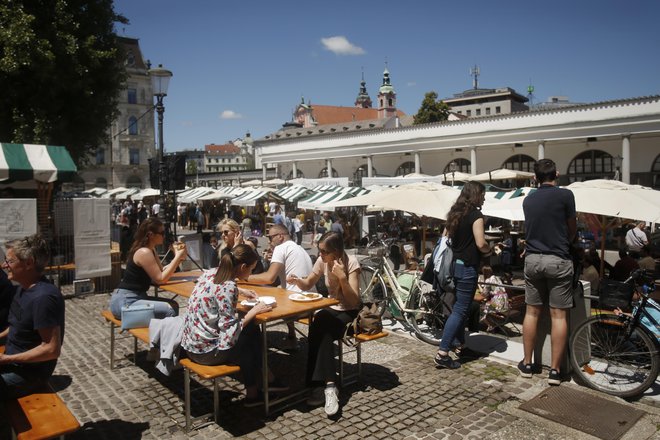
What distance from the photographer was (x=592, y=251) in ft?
29.2

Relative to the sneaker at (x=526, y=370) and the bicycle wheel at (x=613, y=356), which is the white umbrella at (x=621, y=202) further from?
the sneaker at (x=526, y=370)

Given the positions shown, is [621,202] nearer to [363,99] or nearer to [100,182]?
[100,182]

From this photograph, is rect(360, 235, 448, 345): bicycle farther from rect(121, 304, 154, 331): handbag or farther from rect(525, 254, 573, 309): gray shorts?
rect(121, 304, 154, 331): handbag

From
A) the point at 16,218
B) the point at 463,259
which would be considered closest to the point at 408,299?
the point at 463,259

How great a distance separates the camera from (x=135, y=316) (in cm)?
490

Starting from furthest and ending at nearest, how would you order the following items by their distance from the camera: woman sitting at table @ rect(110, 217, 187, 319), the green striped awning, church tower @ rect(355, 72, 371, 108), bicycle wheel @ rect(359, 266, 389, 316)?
church tower @ rect(355, 72, 371, 108) < the green striped awning < bicycle wheel @ rect(359, 266, 389, 316) < woman sitting at table @ rect(110, 217, 187, 319)

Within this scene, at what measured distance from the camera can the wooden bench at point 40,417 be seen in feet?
9.57

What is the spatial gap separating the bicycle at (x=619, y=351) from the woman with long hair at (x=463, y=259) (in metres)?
1.08

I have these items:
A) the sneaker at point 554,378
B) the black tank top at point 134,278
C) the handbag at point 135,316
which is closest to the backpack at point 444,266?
the sneaker at point 554,378

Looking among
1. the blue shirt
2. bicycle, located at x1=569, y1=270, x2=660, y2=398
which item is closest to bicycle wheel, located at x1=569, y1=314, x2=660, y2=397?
bicycle, located at x1=569, y1=270, x2=660, y2=398

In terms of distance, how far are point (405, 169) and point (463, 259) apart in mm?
39332

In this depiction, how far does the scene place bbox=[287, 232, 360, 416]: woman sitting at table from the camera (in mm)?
4273

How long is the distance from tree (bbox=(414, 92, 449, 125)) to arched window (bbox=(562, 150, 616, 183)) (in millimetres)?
19148

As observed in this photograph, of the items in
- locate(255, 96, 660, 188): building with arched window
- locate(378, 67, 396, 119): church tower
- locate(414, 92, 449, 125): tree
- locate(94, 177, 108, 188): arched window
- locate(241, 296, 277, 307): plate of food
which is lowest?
locate(241, 296, 277, 307): plate of food
